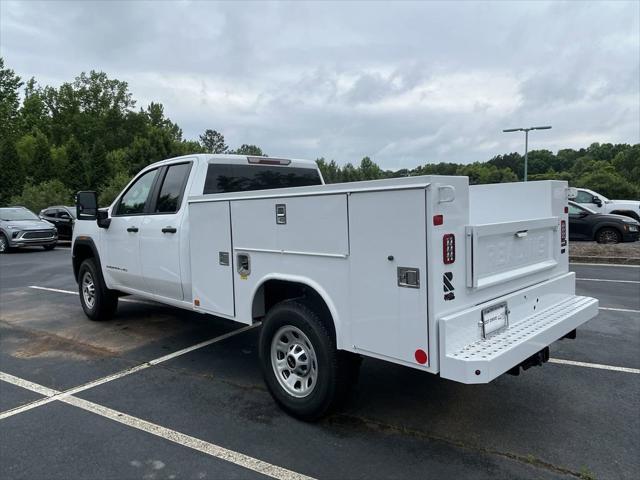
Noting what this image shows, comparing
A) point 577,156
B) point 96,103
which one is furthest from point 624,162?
point 96,103

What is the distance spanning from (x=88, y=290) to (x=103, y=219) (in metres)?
1.46

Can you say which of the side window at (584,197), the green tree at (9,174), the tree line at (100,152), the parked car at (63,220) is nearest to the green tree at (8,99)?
the tree line at (100,152)

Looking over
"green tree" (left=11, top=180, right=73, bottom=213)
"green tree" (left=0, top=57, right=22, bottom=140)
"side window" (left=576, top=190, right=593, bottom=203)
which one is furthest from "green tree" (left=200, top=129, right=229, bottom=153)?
"side window" (left=576, top=190, right=593, bottom=203)

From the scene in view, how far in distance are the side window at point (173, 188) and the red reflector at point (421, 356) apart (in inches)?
125

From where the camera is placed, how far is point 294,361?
4.02 metres

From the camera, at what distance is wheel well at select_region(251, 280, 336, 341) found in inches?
156

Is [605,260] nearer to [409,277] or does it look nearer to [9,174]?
[409,277]

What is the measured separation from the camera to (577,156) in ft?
271

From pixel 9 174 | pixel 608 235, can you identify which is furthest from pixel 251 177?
pixel 9 174

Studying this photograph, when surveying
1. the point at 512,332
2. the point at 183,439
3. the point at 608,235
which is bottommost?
the point at 183,439

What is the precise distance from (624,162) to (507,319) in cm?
7956

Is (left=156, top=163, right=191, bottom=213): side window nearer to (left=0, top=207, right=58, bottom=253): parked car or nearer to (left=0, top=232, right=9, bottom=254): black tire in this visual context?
(left=0, top=207, right=58, bottom=253): parked car

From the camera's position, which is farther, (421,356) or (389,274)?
(389,274)

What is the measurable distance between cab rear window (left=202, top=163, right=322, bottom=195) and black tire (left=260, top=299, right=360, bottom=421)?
6.07ft
